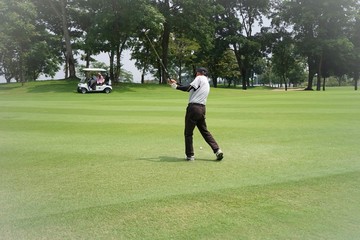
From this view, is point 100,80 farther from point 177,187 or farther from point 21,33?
point 177,187

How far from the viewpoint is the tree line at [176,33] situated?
40625 millimetres

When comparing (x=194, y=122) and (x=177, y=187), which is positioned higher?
(x=194, y=122)

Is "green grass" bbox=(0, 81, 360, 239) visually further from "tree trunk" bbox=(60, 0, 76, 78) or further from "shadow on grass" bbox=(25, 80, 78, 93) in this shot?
"tree trunk" bbox=(60, 0, 76, 78)

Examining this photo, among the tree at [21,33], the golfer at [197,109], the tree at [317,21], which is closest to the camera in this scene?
the golfer at [197,109]

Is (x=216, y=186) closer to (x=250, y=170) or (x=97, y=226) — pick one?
(x=250, y=170)

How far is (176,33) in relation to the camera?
54000mm

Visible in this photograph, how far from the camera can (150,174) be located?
6754 mm

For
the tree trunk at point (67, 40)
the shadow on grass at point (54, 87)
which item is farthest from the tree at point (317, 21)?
the shadow on grass at point (54, 87)

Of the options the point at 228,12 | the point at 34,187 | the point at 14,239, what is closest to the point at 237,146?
the point at 34,187

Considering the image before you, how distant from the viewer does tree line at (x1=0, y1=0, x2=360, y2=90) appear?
40.6 meters

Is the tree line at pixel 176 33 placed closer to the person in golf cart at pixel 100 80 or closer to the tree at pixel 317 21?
the tree at pixel 317 21

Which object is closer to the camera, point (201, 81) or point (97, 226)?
point (97, 226)

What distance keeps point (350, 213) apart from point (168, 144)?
234 inches

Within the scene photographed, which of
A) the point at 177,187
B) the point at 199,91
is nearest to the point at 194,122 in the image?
the point at 199,91
